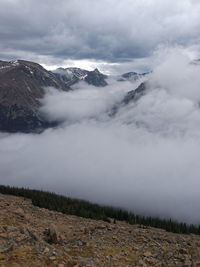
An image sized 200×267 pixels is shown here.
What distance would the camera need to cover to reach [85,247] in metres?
22.7

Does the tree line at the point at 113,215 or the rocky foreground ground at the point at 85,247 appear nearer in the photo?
the rocky foreground ground at the point at 85,247

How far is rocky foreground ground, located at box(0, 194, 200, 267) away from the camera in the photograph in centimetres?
1789

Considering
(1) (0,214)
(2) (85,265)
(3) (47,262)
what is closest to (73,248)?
(2) (85,265)

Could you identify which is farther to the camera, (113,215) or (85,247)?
(113,215)

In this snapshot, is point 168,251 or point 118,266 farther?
point 168,251

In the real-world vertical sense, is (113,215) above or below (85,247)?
below

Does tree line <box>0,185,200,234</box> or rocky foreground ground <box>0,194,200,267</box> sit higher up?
rocky foreground ground <box>0,194,200,267</box>

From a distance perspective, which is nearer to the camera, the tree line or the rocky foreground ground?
the rocky foreground ground

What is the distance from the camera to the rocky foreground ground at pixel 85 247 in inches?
704

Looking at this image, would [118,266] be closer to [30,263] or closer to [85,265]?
[85,265]

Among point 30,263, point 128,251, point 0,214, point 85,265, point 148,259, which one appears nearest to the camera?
point 30,263

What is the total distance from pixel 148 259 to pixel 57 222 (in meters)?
13.8

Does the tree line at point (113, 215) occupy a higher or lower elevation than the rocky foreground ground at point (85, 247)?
lower

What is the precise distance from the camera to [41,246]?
64.0 ft
